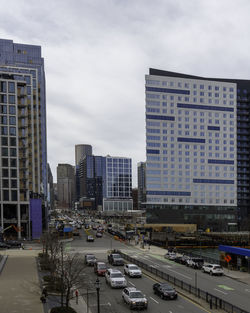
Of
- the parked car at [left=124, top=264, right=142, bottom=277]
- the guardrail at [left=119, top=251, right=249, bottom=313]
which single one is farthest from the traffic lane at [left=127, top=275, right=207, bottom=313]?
the parked car at [left=124, top=264, right=142, bottom=277]

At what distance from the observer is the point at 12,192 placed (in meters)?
107

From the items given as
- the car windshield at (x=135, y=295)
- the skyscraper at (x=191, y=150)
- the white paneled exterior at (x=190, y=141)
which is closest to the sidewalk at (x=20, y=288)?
the car windshield at (x=135, y=295)

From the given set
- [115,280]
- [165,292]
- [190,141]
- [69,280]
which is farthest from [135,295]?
[190,141]

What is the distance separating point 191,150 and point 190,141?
3.54 m

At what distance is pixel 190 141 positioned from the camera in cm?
14588

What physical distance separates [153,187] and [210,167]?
24580 mm

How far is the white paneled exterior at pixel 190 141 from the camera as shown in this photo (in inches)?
5610

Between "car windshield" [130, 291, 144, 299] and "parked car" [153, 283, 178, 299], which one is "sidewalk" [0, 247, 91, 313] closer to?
"car windshield" [130, 291, 144, 299]

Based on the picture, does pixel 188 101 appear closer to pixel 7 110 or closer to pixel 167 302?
pixel 7 110

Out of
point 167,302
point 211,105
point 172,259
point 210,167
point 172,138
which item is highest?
point 211,105

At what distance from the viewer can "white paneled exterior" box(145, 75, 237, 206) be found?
142 m

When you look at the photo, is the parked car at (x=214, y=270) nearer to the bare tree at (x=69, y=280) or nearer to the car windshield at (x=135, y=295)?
the bare tree at (x=69, y=280)

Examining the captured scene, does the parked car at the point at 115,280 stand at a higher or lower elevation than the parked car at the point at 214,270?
higher

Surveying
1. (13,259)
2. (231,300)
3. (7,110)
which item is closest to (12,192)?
(7,110)
